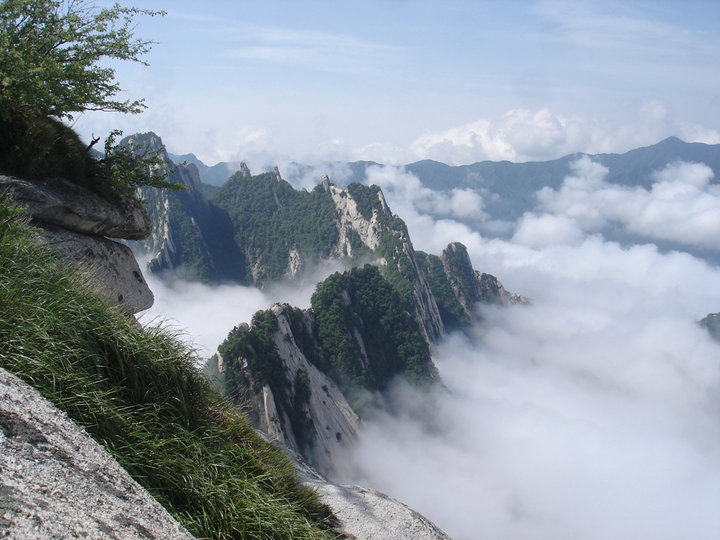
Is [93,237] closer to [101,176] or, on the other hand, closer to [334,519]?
[101,176]

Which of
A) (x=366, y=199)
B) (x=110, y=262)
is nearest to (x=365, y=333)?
(x=366, y=199)

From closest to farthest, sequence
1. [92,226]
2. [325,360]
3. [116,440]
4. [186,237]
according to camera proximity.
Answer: [116,440] → [92,226] → [325,360] → [186,237]

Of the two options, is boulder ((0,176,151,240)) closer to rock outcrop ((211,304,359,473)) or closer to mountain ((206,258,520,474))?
mountain ((206,258,520,474))

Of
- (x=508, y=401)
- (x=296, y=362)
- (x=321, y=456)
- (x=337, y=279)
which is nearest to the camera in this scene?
(x=321, y=456)

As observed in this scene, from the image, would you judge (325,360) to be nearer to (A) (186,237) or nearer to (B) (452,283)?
(B) (452,283)

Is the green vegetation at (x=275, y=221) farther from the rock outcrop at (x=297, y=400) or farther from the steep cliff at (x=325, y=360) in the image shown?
the rock outcrop at (x=297, y=400)

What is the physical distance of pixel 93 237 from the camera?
1062 cm

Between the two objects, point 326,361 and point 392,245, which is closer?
point 326,361

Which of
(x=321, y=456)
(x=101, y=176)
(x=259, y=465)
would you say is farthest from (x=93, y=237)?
(x=321, y=456)

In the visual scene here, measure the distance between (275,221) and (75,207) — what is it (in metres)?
173

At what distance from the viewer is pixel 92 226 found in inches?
409

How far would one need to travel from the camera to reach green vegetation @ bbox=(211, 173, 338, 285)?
165375 mm

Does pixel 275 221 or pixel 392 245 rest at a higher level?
pixel 275 221

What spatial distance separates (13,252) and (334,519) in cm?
518
